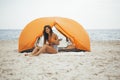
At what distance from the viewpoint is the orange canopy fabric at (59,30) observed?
31.5 feet

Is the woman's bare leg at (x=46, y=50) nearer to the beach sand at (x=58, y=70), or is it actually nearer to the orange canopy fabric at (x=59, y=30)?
the orange canopy fabric at (x=59, y=30)

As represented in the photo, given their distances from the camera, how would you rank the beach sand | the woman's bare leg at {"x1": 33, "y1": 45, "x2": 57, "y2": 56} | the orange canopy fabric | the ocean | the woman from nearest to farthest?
the beach sand, the woman's bare leg at {"x1": 33, "y1": 45, "x2": 57, "y2": 56}, the woman, the orange canopy fabric, the ocean

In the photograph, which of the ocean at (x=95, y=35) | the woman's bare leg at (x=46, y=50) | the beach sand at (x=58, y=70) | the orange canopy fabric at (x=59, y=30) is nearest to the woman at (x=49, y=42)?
the woman's bare leg at (x=46, y=50)

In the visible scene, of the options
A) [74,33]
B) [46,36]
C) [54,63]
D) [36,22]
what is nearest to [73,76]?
[54,63]

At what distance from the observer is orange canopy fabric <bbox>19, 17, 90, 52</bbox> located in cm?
960

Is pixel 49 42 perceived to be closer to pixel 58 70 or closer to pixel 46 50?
pixel 46 50

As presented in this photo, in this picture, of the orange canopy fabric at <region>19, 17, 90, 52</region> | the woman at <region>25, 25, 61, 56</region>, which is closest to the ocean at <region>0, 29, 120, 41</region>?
the orange canopy fabric at <region>19, 17, 90, 52</region>

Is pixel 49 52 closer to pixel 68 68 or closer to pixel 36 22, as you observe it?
pixel 36 22

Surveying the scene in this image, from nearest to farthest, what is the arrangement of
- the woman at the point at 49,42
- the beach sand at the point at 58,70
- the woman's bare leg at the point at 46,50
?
the beach sand at the point at 58,70
the woman's bare leg at the point at 46,50
the woman at the point at 49,42

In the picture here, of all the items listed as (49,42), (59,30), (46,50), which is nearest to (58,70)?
(46,50)

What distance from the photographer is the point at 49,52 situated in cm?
899

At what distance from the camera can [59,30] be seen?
9.73 m

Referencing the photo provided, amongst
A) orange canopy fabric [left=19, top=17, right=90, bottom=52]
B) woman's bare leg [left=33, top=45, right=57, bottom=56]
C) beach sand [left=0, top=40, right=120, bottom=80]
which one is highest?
orange canopy fabric [left=19, top=17, right=90, bottom=52]

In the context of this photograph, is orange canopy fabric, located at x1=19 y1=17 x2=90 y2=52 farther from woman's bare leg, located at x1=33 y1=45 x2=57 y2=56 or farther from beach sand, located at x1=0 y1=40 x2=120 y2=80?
beach sand, located at x1=0 y1=40 x2=120 y2=80
